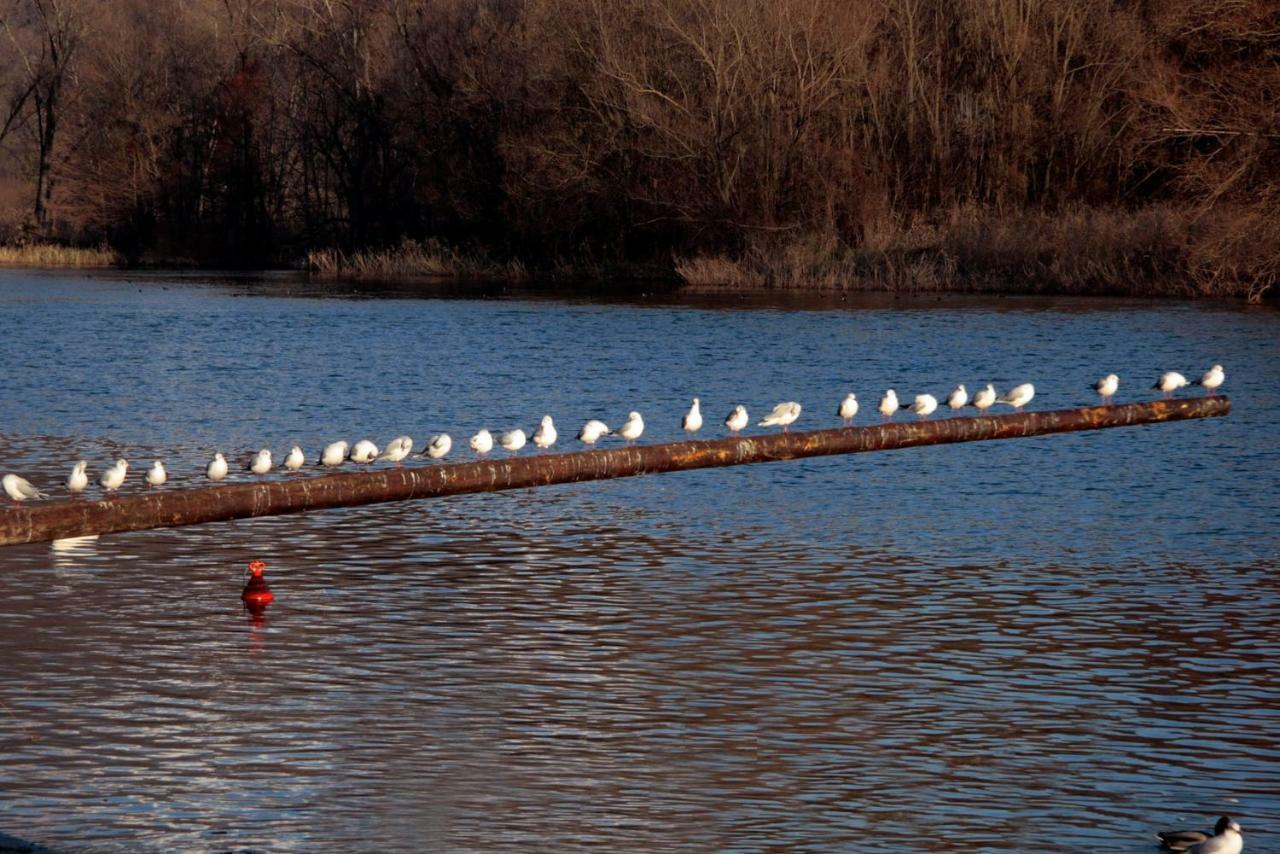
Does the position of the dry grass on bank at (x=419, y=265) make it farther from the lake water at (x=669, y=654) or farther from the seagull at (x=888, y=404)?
the seagull at (x=888, y=404)

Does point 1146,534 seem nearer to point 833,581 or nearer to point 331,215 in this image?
point 833,581

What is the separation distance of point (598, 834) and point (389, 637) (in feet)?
14.9

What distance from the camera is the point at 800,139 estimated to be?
60.3 m

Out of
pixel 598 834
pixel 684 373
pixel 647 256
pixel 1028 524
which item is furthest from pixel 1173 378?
pixel 647 256

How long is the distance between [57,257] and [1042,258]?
154 feet

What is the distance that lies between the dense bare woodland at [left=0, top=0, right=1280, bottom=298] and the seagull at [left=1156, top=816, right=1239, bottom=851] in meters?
36.1

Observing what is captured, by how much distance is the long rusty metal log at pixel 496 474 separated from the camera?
42.9 ft

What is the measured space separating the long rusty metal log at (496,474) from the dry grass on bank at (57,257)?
68385 millimetres

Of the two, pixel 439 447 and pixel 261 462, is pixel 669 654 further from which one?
pixel 439 447

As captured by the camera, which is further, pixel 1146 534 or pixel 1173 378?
pixel 1173 378

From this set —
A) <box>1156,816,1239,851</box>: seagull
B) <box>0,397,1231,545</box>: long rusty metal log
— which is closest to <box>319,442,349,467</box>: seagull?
<box>0,397,1231,545</box>: long rusty metal log

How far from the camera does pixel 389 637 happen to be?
45.7 ft

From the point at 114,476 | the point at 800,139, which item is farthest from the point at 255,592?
the point at 800,139

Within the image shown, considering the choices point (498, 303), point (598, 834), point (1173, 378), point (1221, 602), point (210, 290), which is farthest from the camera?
point (210, 290)
